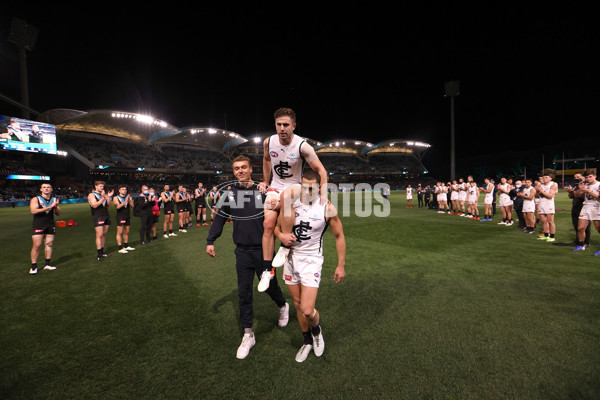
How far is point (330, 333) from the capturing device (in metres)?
3.61

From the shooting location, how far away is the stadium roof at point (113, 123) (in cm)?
4503

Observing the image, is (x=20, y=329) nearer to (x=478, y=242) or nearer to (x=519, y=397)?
(x=519, y=397)

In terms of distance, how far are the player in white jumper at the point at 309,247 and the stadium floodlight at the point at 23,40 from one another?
72.5 meters

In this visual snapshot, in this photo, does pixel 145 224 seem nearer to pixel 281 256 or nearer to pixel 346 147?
pixel 281 256

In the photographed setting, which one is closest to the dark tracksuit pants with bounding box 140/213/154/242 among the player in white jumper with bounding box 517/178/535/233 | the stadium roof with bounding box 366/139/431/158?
the player in white jumper with bounding box 517/178/535/233

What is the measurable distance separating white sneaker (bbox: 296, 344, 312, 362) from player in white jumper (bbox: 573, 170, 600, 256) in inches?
358

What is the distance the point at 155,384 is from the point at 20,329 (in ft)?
9.48

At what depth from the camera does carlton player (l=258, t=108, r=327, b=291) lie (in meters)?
3.09

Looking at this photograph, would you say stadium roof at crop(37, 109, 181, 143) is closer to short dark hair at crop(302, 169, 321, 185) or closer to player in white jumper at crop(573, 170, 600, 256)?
short dark hair at crop(302, 169, 321, 185)

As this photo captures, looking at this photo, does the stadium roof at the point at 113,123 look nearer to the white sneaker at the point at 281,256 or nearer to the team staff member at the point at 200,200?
the team staff member at the point at 200,200

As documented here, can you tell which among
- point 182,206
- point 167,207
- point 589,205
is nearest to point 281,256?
point 589,205

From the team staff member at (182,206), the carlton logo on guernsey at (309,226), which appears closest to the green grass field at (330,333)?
the carlton logo on guernsey at (309,226)

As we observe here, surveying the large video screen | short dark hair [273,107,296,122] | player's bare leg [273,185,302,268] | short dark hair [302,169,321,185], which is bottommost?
player's bare leg [273,185,302,268]

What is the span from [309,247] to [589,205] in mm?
9535
